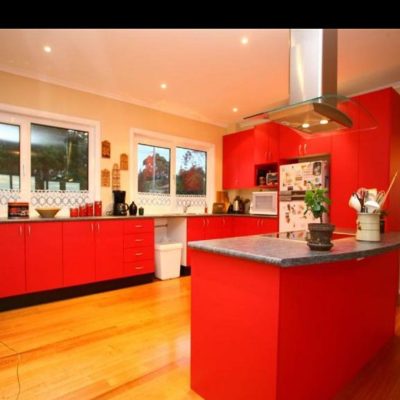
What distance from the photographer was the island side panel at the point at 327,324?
1.29 meters

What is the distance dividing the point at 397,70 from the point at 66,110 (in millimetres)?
4053

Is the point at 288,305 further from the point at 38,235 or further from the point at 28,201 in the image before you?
the point at 28,201

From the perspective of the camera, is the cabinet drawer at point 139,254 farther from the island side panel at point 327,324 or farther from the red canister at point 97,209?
Result: the island side panel at point 327,324

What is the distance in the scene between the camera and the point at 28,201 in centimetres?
338

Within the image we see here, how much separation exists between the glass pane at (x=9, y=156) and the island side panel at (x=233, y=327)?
9.14 feet

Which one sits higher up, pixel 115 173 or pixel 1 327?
pixel 115 173

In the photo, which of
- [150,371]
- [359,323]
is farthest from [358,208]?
[150,371]

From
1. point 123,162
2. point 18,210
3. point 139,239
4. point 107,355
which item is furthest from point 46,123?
point 107,355

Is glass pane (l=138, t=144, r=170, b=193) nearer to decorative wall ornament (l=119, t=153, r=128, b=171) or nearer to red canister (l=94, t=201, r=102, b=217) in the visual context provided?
decorative wall ornament (l=119, t=153, r=128, b=171)

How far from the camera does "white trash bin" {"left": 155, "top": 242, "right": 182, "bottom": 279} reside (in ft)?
13.2

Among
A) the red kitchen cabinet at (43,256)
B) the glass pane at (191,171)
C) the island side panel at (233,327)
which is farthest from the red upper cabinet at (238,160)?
the island side panel at (233,327)

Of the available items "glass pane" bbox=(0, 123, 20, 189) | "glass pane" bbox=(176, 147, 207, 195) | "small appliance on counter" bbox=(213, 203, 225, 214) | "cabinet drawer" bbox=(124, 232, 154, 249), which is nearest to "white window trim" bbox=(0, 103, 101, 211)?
"glass pane" bbox=(0, 123, 20, 189)

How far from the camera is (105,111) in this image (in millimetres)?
3941

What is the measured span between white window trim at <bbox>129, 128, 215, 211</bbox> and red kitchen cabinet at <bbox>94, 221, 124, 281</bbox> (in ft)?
2.75
